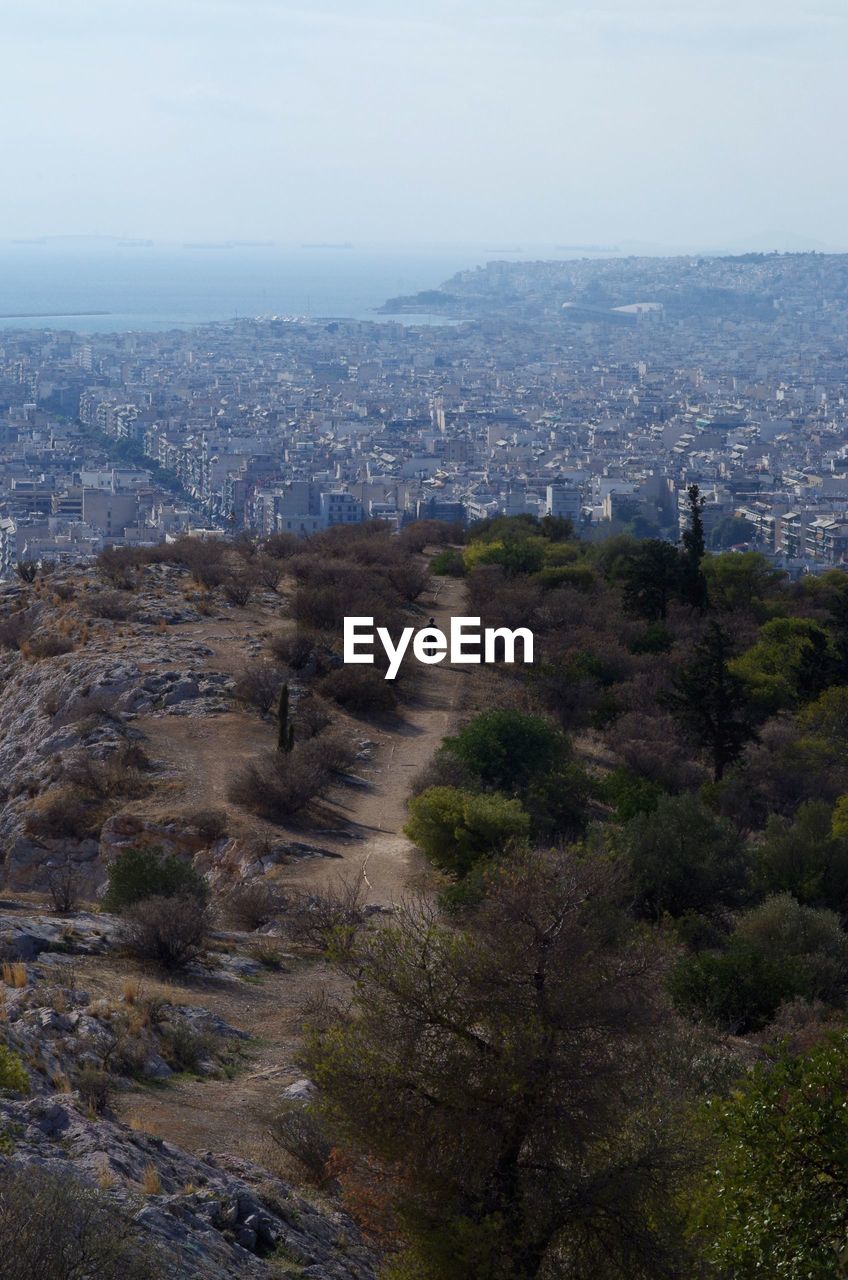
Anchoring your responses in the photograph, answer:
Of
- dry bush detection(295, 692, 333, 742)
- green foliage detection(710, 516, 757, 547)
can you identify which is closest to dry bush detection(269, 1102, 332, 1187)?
dry bush detection(295, 692, 333, 742)

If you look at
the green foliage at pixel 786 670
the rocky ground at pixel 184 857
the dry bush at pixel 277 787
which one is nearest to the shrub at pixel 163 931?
the rocky ground at pixel 184 857

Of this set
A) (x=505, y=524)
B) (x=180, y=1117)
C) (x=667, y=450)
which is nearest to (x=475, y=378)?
(x=667, y=450)

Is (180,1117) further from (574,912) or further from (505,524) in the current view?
(505,524)

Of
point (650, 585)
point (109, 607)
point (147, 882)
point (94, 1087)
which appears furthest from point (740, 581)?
point (94, 1087)

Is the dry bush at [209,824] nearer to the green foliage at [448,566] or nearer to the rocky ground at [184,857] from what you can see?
the rocky ground at [184,857]

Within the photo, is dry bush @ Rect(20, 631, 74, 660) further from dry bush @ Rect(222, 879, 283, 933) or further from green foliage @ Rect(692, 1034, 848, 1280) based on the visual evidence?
green foliage @ Rect(692, 1034, 848, 1280)

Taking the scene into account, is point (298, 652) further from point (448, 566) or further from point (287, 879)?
point (448, 566)
